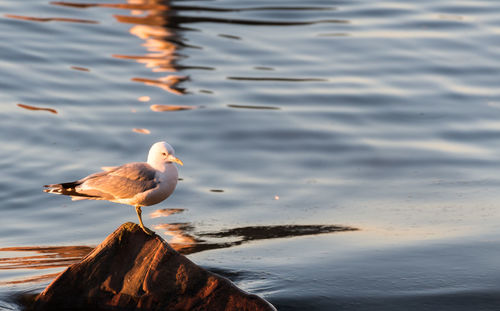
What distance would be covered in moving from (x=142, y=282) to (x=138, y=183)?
32.2 inches

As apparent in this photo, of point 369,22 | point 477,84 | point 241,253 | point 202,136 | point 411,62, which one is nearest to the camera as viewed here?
point 241,253

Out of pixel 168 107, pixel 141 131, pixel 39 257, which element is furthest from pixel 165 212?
pixel 168 107

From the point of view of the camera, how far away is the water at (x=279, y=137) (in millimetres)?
8719

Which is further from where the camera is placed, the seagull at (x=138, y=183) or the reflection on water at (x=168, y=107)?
the reflection on water at (x=168, y=107)

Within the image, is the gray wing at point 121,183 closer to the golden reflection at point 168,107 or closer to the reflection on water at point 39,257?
the reflection on water at point 39,257

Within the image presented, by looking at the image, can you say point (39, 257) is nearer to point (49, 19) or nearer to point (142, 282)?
point (142, 282)

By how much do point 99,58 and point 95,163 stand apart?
5903 millimetres

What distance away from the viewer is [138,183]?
6.76 m

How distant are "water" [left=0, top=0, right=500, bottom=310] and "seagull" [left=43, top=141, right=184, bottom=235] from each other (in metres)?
1.46

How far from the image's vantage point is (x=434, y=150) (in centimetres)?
1275

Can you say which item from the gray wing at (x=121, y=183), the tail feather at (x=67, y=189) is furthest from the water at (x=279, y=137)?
the gray wing at (x=121, y=183)

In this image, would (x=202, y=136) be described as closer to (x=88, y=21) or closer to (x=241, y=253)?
(x=241, y=253)

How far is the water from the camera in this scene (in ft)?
28.6

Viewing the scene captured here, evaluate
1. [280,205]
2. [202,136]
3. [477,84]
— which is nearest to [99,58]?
[202,136]
